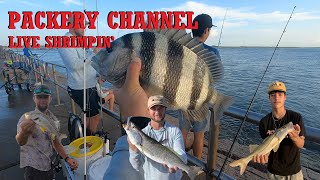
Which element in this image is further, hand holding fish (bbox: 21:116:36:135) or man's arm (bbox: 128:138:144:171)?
hand holding fish (bbox: 21:116:36:135)

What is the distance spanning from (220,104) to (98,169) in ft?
4.77

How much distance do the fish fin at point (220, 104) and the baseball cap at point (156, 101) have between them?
429mm

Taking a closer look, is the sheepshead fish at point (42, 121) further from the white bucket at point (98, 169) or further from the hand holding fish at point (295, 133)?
the hand holding fish at point (295, 133)

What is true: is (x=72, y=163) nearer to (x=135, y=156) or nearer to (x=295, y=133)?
(x=135, y=156)

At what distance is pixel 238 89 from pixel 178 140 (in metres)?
20.9

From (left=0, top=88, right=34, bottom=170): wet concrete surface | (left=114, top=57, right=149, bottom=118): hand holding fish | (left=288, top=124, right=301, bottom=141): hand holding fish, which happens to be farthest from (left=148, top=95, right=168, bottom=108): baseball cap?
(left=0, top=88, right=34, bottom=170): wet concrete surface

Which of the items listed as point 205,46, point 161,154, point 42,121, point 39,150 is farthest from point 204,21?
point 39,150

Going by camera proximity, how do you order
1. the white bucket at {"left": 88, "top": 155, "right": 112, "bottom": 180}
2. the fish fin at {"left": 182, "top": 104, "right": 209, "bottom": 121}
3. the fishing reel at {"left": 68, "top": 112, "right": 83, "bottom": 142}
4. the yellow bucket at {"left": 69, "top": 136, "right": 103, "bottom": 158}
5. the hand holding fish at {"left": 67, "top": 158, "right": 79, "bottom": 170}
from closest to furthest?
1. the fish fin at {"left": 182, "top": 104, "right": 209, "bottom": 121}
2. the white bucket at {"left": 88, "top": 155, "right": 112, "bottom": 180}
3. the hand holding fish at {"left": 67, "top": 158, "right": 79, "bottom": 170}
4. the yellow bucket at {"left": 69, "top": 136, "right": 103, "bottom": 158}
5. the fishing reel at {"left": 68, "top": 112, "right": 83, "bottom": 142}

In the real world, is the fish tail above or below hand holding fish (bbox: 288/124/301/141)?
above

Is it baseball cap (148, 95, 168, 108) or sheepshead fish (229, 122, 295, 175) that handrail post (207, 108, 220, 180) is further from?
baseball cap (148, 95, 168, 108)

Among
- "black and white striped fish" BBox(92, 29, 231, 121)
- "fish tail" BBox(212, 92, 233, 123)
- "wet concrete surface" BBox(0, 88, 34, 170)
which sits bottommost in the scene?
"wet concrete surface" BBox(0, 88, 34, 170)

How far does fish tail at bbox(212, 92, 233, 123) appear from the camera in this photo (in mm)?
1946

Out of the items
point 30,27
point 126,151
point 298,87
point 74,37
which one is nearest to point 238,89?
point 298,87

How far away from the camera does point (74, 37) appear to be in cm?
382
